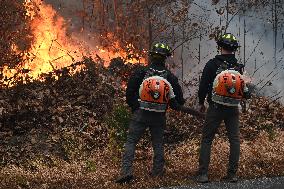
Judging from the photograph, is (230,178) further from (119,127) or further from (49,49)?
(49,49)

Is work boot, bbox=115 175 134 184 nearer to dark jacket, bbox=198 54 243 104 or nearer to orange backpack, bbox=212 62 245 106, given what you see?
dark jacket, bbox=198 54 243 104

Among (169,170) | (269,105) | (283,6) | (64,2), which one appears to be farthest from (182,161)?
(283,6)

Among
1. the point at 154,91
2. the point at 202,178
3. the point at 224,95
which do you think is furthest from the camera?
the point at 154,91

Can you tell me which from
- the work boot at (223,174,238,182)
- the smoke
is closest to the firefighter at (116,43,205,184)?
the work boot at (223,174,238,182)

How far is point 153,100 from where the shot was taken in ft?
22.7

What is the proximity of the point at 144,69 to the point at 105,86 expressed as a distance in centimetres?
548

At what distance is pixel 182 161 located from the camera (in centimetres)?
838

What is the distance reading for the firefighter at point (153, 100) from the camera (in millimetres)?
6902

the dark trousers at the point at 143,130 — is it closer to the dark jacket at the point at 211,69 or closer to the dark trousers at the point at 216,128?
the dark trousers at the point at 216,128

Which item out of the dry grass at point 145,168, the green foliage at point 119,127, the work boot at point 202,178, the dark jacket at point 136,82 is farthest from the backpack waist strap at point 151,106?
the green foliage at point 119,127

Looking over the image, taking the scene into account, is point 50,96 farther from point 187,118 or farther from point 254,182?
point 254,182

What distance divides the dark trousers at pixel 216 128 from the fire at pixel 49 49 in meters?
6.74

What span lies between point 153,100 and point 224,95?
3.64 ft

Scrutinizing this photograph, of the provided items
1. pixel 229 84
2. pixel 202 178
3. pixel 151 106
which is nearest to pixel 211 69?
pixel 229 84
